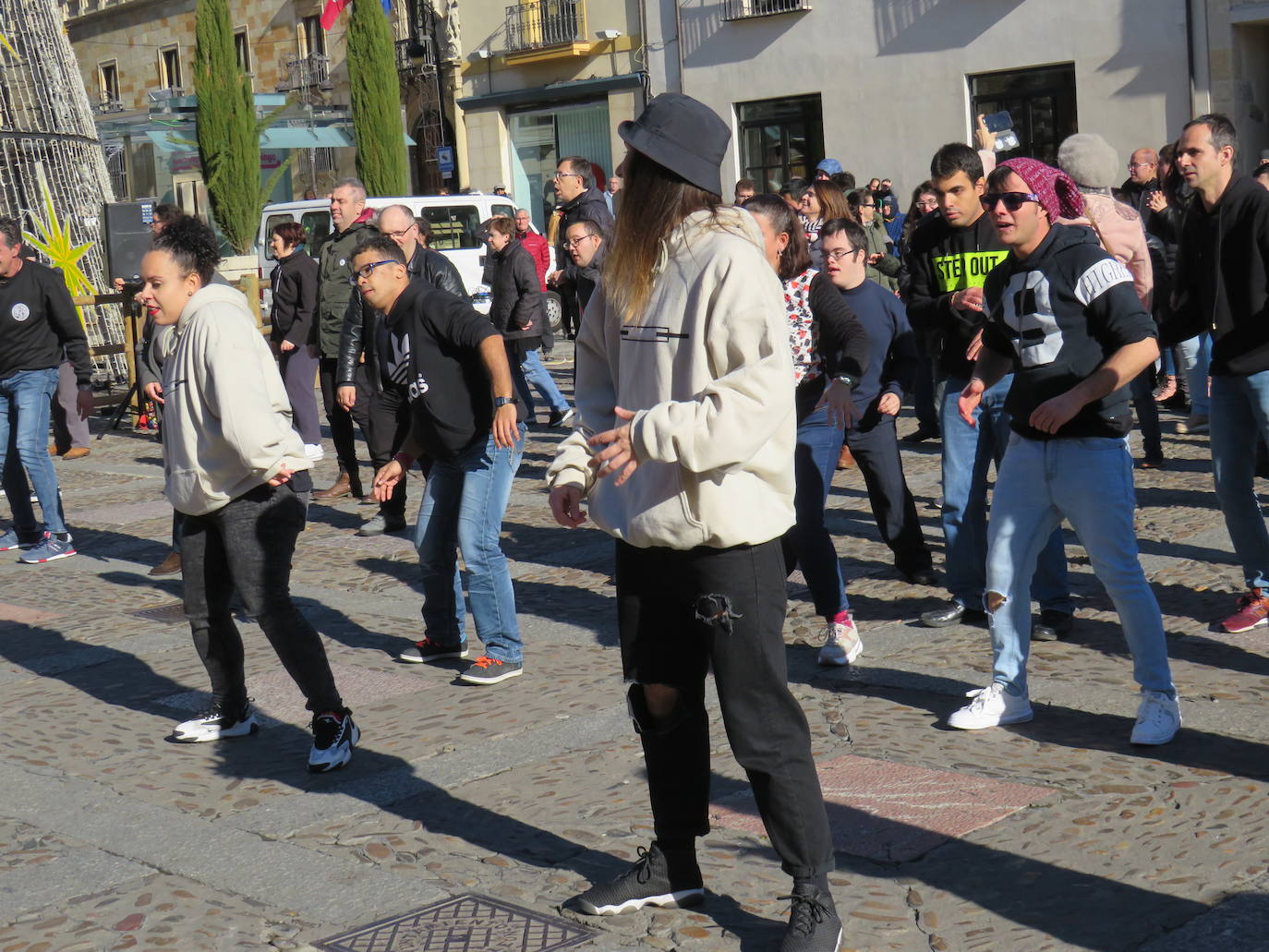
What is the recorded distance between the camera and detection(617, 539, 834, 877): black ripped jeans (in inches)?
137

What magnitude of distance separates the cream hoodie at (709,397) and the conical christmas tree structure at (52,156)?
15.4m

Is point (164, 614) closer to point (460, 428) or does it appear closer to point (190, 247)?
point (460, 428)

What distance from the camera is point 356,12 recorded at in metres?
33.9

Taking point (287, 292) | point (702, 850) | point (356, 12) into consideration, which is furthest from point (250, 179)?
point (702, 850)

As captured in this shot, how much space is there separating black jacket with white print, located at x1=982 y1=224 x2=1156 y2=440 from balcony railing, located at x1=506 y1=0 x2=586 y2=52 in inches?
1096

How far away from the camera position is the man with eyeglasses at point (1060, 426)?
15.9 ft

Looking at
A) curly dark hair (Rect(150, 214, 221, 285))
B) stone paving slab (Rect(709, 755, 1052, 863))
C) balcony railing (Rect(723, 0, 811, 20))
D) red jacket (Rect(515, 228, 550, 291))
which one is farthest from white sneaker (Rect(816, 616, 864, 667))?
balcony railing (Rect(723, 0, 811, 20))

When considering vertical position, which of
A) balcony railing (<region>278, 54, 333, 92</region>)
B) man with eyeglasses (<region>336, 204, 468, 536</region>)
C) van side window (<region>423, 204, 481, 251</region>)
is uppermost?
balcony railing (<region>278, 54, 333, 92</region>)

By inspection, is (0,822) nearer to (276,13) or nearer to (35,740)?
(35,740)

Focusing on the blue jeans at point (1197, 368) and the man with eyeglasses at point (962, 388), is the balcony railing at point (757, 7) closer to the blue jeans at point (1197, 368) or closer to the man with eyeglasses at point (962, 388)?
the blue jeans at point (1197, 368)

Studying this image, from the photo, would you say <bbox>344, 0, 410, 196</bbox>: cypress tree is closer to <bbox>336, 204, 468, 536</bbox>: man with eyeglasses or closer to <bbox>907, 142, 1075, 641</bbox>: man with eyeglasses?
<bbox>336, 204, 468, 536</bbox>: man with eyeglasses

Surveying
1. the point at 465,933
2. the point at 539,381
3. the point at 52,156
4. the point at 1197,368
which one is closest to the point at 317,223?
the point at 52,156

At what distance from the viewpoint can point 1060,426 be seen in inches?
192

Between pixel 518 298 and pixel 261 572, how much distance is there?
6.94 m
